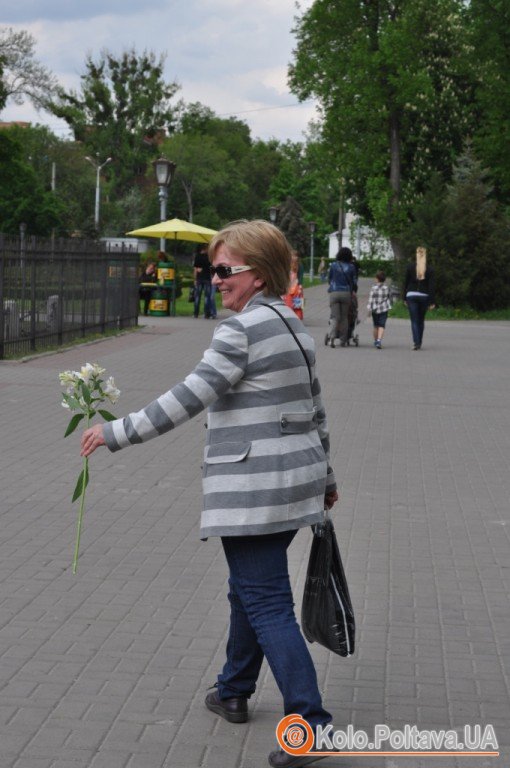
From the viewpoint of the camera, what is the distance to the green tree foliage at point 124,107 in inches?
3337

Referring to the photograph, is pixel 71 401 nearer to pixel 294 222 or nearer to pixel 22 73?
pixel 22 73

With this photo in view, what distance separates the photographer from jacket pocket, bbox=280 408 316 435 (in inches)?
149

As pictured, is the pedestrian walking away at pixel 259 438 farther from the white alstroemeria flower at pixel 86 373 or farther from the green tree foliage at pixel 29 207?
the green tree foliage at pixel 29 207

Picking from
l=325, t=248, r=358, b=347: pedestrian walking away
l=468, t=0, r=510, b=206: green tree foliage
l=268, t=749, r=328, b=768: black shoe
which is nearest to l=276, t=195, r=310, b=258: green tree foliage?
l=468, t=0, r=510, b=206: green tree foliage

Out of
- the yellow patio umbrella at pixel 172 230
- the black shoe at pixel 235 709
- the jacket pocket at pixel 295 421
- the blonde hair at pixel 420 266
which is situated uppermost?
the yellow patio umbrella at pixel 172 230

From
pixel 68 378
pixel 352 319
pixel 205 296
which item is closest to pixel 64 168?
pixel 205 296

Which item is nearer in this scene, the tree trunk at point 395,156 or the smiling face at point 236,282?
the smiling face at point 236,282

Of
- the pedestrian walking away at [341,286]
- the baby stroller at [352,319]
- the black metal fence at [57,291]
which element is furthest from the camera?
the baby stroller at [352,319]

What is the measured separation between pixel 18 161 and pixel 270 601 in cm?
5454

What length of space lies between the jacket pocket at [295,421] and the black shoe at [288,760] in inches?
36.8

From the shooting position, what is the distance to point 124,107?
86750 mm

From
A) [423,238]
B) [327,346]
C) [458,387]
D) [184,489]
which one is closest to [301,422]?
[184,489]

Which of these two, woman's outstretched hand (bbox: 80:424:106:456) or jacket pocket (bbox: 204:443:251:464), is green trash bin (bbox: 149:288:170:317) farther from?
jacket pocket (bbox: 204:443:251:464)

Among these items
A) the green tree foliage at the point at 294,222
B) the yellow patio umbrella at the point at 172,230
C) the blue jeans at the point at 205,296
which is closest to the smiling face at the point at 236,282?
the blue jeans at the point at 205,296
